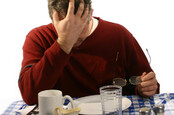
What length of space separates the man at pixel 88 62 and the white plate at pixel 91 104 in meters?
0.16

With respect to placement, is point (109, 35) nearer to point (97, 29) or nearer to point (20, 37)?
point (97, 29)

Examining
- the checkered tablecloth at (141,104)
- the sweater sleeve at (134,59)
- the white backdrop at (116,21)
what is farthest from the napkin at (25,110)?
the white backdrop at (116,21)

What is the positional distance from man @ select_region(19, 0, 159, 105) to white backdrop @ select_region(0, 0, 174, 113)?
1007 millimetres

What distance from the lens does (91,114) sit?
1226 mm

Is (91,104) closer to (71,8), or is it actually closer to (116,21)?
(71,8)

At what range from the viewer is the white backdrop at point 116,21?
110 inches

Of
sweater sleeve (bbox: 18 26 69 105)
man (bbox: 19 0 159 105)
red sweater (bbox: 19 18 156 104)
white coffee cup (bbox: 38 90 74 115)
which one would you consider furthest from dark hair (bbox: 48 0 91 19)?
white coffee cup (bbox: 38 90 74 115)

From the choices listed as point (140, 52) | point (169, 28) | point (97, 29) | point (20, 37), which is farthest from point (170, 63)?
point (20, 37)

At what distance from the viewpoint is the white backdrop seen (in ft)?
9.14

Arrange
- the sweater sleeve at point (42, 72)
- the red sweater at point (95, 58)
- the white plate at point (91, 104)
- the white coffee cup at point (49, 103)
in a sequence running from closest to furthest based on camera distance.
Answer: the white coffee cup at point (49, 103) < the white plate at point (91, 104) < the sweater sleeve at point (42, 72) < the red sweater at point (95, 58)

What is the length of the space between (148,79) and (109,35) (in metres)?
0.46

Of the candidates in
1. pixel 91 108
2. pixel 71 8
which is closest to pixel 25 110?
pixel 91 108

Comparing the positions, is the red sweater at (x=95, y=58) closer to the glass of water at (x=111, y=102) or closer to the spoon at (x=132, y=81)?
the spoon at (x=132, y=81)

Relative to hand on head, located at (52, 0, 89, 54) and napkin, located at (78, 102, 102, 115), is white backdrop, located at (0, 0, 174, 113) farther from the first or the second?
napkin, located at (78, 102, 102, 115)
